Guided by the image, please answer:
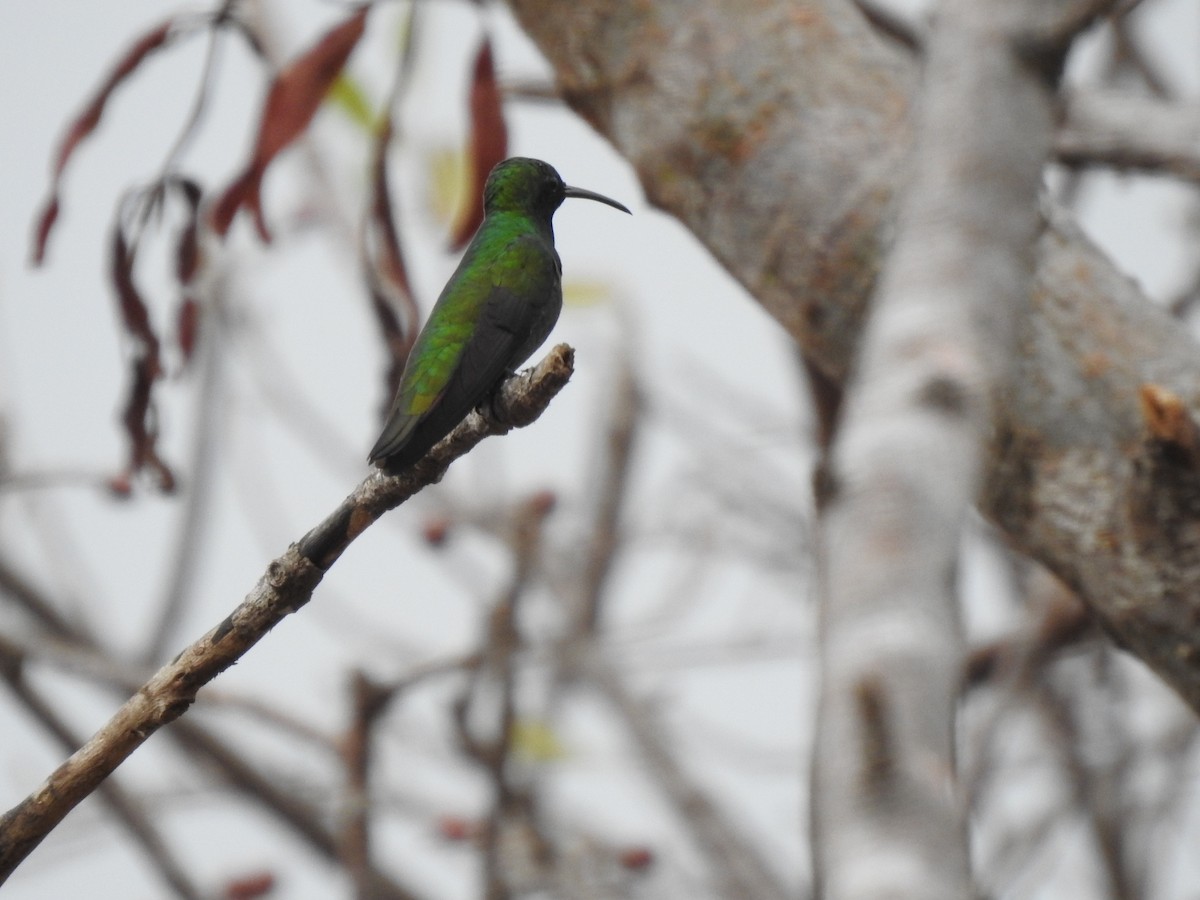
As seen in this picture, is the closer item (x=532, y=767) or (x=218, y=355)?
(x=532, y=767)

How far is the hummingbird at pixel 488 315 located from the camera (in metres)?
2.08

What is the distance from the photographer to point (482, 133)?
4.05 metres

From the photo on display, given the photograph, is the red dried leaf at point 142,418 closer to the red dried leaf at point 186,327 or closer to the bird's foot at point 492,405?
the red dried leaf at point 186,327

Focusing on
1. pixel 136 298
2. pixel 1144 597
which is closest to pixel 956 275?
pixel 1144 597

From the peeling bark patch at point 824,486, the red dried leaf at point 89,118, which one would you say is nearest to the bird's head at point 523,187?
the peeling bark patch at point 824,486

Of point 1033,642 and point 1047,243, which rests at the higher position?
point 1047,243

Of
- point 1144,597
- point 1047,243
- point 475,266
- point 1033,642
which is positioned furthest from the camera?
point 1033,642

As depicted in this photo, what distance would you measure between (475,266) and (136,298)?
1.85 meters

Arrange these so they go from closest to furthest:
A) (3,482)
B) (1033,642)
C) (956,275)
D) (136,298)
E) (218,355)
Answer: (956,275) < (136,298) < (3,482) < (1033,642) < (218,355)

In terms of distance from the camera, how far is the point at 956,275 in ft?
4.76

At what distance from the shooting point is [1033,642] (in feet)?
16.3

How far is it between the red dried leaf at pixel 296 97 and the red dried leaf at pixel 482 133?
35cm

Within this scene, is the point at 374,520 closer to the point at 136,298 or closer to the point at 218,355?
the point at 136,298

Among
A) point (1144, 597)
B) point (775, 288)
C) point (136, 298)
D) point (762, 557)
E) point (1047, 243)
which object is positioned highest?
point (136, 298)
